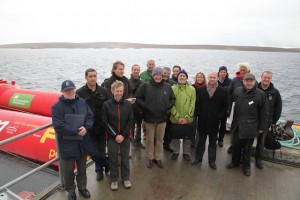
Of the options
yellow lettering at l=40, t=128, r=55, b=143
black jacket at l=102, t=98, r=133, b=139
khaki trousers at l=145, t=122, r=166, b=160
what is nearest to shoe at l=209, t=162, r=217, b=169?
khaki trousers at l=145, t=122, r=166, b=160

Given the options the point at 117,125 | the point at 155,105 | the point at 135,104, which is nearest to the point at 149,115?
the point at 155,105

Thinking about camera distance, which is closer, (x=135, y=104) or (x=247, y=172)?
(x=247, y=172)

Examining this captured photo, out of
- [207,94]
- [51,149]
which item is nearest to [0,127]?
[51,149]

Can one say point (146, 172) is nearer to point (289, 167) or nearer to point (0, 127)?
point (289, 167)

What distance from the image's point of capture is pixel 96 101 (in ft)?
12.2

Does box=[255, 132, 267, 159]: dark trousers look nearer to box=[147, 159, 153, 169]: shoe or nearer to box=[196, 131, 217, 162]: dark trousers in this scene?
box=[196, 131, 217, 162]: dark trousers

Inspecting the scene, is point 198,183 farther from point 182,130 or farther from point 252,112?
point 252,112

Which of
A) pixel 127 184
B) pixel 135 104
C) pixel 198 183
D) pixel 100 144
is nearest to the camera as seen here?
pixel 127 184

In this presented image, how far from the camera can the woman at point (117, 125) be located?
11.7 ft

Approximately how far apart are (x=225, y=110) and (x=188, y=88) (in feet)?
2.43

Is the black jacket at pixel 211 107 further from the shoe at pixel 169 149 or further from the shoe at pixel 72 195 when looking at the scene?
the shoe at pixel 72 195

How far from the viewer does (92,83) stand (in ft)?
11.8

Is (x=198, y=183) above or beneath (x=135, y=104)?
beneath

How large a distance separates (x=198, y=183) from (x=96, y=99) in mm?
2048
